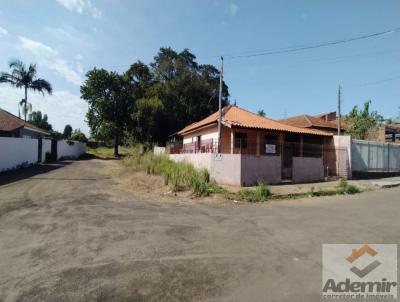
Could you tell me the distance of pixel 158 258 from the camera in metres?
4.70

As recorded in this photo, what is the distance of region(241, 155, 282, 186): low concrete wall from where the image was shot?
1377 cm

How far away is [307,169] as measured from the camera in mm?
16141

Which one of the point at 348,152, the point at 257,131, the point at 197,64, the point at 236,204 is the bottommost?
the point at 236,204

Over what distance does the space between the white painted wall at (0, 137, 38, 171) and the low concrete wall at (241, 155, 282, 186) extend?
13836 millimetres

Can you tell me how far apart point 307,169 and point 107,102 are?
3042cm

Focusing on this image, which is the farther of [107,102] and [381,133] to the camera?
[107,102]

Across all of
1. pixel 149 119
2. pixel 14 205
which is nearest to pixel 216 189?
pixel 14 205

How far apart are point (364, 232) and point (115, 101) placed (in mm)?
37554

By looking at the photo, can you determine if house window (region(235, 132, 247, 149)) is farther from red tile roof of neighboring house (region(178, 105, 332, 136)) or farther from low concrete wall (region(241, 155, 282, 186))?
low concrete wall (region(241, 155, 282, 186))

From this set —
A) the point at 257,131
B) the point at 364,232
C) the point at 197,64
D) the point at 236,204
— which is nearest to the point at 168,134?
the point at 197,64

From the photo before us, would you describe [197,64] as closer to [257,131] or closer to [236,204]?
[257,131]

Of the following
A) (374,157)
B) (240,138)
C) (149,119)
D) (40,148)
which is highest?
(149,119)

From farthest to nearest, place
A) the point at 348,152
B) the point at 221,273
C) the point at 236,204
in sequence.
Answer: the point at 348,152 < the point at 236,204 < the point at 221,273

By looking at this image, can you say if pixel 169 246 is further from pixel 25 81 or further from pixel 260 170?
pixel 25 81
